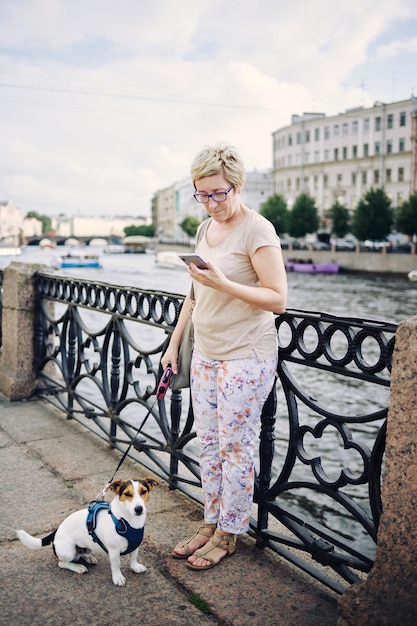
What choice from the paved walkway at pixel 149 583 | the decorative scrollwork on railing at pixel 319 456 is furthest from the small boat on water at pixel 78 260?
the decorative scrollwork on railing at pixel 319 456

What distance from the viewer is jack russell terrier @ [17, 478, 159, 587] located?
2.60 m

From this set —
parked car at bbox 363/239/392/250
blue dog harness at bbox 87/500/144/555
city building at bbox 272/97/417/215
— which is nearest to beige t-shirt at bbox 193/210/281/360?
blue dog harness at bbox 87/500/144/555

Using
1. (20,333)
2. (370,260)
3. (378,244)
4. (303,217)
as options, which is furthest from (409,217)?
(20,333)

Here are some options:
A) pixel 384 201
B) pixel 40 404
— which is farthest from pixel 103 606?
pixel 384 201

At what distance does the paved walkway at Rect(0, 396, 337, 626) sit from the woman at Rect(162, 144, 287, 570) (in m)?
0.14

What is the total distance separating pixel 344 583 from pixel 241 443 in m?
0.69

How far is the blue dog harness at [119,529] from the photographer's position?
2.61 meters

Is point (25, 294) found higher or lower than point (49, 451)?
higher

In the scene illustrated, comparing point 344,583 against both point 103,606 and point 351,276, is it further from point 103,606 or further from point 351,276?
point 351,276

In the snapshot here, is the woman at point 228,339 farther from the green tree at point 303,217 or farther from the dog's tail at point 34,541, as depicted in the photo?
the green tree at point 303,217

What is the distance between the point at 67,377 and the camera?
16.5ft

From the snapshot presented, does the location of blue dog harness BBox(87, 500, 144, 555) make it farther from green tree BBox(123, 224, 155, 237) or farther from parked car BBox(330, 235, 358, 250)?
green tree BBox(123, 224, 155, 237)

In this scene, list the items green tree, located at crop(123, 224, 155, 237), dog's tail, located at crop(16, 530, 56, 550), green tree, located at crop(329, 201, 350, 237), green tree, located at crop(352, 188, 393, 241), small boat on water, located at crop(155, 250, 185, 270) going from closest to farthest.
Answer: dog's tail, located at crop(16, 530, 56, 550)
green tree, located at crop(352, 188, 393, 241)
green tree, located at crop(329, 201, 350, 237)
small boat on water, located at crop(155, 250, 185, 270)
green tree, located at crop(123, 224, 155, 237)

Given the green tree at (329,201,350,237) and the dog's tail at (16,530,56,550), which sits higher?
the green tree at (329,201,350,237)
